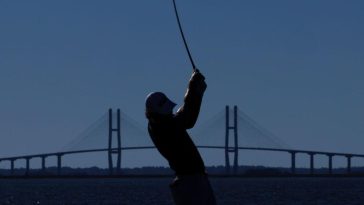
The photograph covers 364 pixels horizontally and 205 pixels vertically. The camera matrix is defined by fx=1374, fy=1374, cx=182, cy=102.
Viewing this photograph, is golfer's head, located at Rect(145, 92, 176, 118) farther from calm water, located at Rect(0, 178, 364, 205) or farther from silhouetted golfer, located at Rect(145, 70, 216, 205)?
calm water, located at Rect(0, 178, 364, 205)

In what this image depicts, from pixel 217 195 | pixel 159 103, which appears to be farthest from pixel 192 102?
pixel 217 195

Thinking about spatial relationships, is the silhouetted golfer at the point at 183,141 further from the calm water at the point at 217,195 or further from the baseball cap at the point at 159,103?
the calm water at the point at 217,195

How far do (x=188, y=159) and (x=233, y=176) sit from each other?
9950 cm

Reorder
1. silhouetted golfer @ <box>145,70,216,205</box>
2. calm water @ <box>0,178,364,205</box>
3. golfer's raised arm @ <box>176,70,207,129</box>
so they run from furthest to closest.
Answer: calm water @ <box>0,178,364,205</box>
golfer's raised arm @ <box>176,70,207,129</box>
silhouetted golfer @ <box>145,70,216,205</box>

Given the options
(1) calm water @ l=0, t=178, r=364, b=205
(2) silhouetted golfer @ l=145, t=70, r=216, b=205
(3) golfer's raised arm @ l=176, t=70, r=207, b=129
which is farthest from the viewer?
(1) calm water @ l=0, t=178, r=364, b=205

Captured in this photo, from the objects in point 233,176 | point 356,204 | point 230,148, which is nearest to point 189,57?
point 356,204

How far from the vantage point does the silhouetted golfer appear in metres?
5.30

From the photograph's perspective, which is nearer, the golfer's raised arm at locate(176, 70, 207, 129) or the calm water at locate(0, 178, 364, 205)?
the golfer's raised arm at locate(176, 70, 207, 129)

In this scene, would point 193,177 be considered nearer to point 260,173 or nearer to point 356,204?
point 356,204

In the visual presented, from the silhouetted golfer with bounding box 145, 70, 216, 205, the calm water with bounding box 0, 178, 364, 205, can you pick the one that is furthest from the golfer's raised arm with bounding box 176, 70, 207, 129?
the calm water with bounding box 0, 178, 364, 205

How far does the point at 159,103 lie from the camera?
17.7 feet

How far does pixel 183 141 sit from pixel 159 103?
18cm

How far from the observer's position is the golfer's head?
5.38 metres

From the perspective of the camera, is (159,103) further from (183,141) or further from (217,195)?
(217,195)
